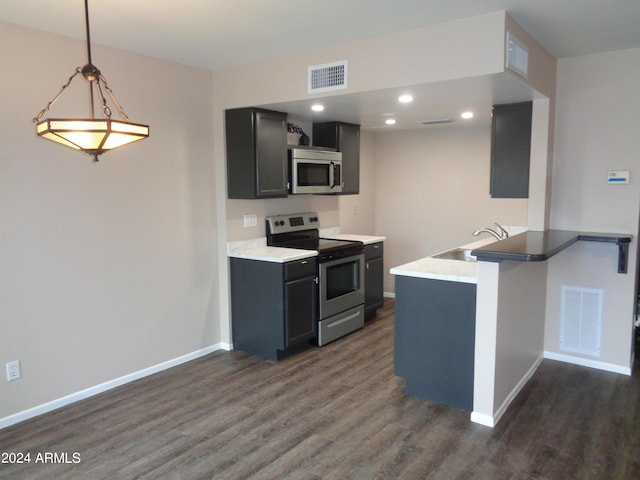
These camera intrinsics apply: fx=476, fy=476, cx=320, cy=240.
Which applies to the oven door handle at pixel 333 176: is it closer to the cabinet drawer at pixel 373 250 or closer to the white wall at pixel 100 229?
the cabinet drawer at pixel 373 250

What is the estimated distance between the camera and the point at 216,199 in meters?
4.25

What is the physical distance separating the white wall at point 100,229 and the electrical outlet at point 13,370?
34 millimetres

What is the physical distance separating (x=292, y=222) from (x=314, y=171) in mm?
568

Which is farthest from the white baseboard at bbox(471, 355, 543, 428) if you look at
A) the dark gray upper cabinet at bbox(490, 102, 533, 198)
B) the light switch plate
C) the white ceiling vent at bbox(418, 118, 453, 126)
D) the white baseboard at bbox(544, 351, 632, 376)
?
the white ceiling vent at bbox(418, 118, 453, 126)

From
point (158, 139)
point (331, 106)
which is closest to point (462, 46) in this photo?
point (331, 106)

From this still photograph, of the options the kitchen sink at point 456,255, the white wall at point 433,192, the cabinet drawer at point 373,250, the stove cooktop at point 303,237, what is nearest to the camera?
the kitchen sink at point 456,255

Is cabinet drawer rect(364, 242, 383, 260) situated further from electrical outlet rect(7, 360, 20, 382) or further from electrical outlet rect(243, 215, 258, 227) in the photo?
electrical outlet rect(7, 360, 20, 382)

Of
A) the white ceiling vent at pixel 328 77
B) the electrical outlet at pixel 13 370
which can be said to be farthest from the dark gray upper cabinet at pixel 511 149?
the electrical outlet at pixel 13 370

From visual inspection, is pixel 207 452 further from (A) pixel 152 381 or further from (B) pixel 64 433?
(A) pixel 152 381

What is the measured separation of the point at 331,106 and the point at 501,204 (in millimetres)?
2439

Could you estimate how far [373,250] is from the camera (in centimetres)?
511

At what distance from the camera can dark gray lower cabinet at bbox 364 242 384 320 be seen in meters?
5.03

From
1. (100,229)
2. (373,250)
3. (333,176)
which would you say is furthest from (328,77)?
(373,250)

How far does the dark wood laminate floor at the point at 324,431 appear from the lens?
2545 mm
